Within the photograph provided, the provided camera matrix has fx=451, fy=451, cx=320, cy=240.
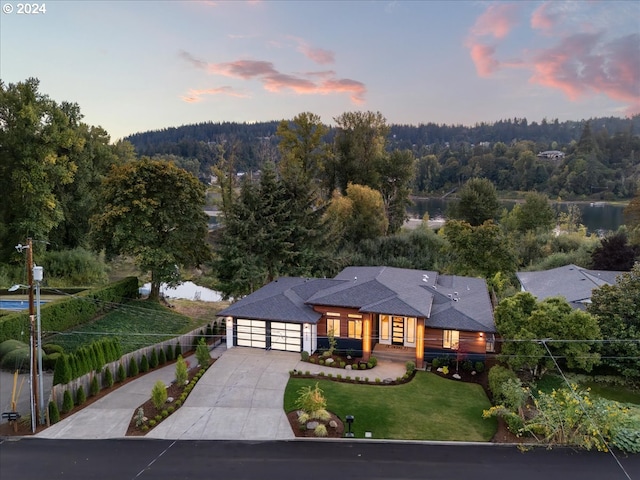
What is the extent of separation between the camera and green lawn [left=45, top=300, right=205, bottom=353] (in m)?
24.9

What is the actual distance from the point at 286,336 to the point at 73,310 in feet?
43.0

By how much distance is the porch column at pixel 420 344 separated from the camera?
22.4 meters

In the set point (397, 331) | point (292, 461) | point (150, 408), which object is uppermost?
point (397, 331)

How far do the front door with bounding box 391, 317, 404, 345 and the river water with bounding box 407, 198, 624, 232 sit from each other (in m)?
46.3

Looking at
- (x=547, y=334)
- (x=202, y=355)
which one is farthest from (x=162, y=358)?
(x=547, y=334)

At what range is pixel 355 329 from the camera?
24.4 metres

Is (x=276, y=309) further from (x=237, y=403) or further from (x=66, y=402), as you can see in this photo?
(x=66, y=402)

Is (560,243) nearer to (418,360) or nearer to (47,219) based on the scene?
(418,360)

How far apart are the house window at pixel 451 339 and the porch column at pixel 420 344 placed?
1.40 metres

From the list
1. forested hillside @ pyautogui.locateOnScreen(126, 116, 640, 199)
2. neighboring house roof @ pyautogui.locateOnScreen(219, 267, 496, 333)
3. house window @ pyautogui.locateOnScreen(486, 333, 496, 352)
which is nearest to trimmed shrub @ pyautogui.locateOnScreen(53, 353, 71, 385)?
neighboring house roof @ pyautogui.locateOnScreen(219, 267, 496, 333)

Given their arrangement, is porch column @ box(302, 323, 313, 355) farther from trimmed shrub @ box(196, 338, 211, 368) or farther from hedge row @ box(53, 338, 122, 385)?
hedge row @ box(53, 338, 122, 385)

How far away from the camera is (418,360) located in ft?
74.2

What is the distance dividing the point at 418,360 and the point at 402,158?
1395 inches

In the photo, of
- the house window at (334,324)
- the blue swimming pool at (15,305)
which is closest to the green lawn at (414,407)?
the house window at (334,324)
